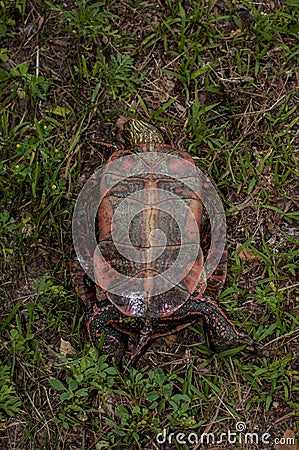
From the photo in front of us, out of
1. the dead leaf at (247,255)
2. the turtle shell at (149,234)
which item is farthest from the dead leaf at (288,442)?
the dead leaf at (247,255)

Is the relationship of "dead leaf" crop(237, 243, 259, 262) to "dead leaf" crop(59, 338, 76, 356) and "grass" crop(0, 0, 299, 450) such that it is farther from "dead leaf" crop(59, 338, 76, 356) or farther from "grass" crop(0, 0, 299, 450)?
"dead leaf" crop(59, 338, 76, 356)

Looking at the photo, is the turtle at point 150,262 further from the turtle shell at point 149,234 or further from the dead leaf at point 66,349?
the dead leaf at point 66,349

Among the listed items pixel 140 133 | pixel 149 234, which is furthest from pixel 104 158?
pixel 149 234

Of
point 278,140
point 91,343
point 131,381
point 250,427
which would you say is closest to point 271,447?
point 250,427

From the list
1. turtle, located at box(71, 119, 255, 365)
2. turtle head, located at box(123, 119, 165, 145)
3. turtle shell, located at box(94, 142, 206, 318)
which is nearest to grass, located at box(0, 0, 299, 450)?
turtle, located at box(71, 119, 255, 365)

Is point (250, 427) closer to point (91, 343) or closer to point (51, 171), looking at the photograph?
point (91, 343)

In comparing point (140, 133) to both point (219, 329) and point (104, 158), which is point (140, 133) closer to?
point (104, 158)
